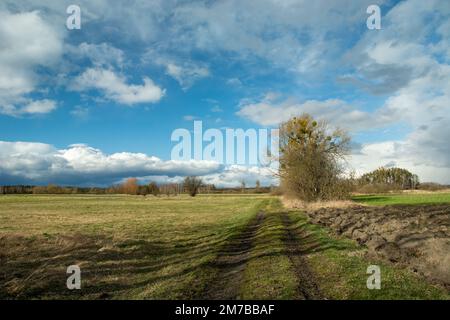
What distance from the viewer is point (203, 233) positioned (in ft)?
64.4

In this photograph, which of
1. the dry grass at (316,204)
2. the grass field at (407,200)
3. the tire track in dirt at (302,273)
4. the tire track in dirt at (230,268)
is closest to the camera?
the tire track in dirt at (302,273)

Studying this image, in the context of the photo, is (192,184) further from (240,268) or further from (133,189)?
(240,268)

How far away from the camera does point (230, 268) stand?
10.8 meters

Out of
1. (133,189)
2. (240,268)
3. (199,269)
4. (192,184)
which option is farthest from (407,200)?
(133,189)

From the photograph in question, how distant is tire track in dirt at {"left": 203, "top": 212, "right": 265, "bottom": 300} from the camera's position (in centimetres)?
812

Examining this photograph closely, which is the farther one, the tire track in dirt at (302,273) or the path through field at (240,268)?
the path through field at (240,268)

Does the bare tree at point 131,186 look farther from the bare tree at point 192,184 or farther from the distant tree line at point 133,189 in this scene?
the bare tree at point 192,184

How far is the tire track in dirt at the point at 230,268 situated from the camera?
8117mm

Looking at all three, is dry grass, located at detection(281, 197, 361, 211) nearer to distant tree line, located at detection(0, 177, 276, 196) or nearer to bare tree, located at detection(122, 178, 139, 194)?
distant tree line, located at detection(0, 177, 276, 196)

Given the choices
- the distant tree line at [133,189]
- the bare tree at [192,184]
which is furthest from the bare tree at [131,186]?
the bare tree at [192,184]

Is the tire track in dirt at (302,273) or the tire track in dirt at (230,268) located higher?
the tire track in dirt at (302,273)
